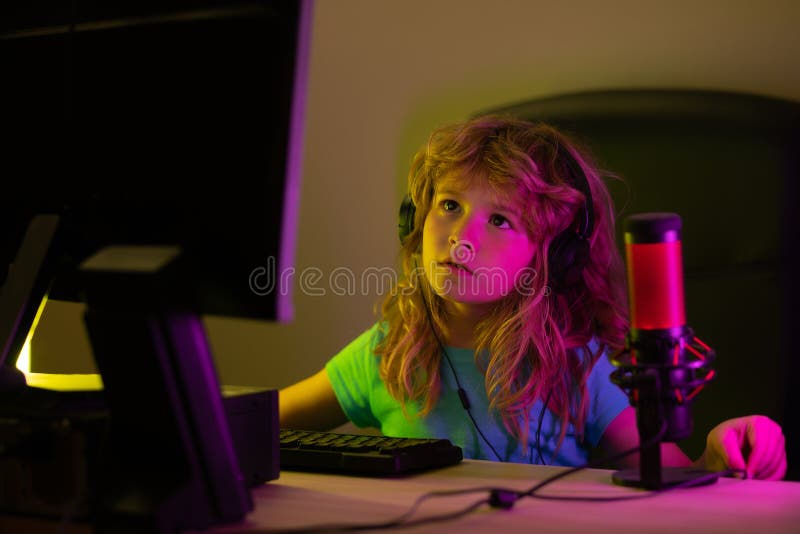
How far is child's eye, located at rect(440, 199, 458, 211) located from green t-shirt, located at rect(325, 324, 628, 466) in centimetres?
23

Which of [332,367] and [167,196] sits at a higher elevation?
[167,196]

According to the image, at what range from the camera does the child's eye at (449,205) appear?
1.25m

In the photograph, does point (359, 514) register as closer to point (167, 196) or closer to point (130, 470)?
point (130, 470)

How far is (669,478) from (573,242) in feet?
1.47

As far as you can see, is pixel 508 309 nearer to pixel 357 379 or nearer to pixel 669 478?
pixel 357 379

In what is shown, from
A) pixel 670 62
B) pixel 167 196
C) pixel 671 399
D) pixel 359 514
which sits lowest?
pixel 359 514

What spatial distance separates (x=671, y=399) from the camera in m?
0.80

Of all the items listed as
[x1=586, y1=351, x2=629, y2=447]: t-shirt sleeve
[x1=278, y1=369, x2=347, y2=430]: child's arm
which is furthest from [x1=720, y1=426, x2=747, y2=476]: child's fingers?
[x1=278, y1=369, x2=347, y2=430]: child's arm

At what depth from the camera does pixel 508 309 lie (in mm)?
1291

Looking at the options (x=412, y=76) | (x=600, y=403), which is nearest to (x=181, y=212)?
(x=600, y=403)

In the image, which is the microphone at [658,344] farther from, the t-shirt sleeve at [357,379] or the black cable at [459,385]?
→ the t-shirt sleeve at [357,379]

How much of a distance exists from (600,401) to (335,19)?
99cm

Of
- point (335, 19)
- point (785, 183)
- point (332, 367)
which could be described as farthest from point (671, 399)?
point (335, 19)

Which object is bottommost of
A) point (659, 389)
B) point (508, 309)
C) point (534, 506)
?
point (534, 506)
